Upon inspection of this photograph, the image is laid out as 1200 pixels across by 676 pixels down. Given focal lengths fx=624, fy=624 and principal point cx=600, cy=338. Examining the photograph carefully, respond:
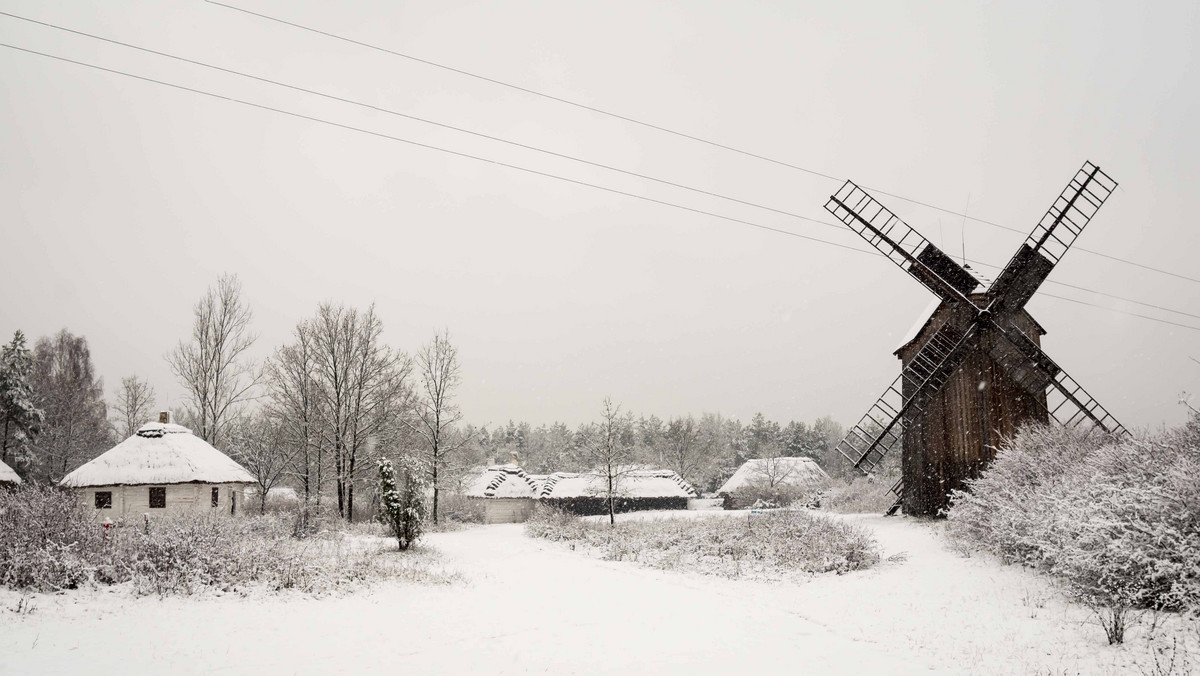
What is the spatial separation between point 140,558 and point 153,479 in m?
17.1

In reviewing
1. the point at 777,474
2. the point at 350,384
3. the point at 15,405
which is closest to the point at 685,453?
the point at 777,474

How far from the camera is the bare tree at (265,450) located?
35.9 metres

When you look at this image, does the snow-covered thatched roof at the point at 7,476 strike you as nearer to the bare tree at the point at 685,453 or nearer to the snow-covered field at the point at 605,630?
the snow-covered field at the point at 605,630

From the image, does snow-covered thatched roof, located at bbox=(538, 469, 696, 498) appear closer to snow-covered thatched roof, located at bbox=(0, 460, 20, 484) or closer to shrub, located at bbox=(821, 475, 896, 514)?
shrub, located at bbox=(821, 475, 896, 514)

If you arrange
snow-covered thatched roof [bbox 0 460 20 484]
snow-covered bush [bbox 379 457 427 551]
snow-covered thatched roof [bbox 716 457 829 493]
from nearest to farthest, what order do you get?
snow-covered bush [bbox 379 457 427 551] < snow-covered thatched roof [bbox 0 460 20 484] < snow-covered thatched roof [bbox 716 457 829 493]

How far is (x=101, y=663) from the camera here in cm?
A: 795

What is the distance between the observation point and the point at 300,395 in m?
36.3

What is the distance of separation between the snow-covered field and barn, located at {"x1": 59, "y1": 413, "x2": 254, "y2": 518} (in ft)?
58.7

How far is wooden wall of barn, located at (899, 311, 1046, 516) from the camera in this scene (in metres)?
20.6

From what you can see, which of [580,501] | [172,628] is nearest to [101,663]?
[172,628]

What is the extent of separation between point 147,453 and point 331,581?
19.9 meters

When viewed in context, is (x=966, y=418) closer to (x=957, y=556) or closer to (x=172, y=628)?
(x=957, y=556)

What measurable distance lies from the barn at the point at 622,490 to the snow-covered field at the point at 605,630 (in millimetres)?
33164

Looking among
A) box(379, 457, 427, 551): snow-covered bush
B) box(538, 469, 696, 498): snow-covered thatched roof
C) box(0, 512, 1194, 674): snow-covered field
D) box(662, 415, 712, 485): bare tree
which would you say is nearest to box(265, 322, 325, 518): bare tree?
box(379, 457, 427, 551): snow-covered bush
